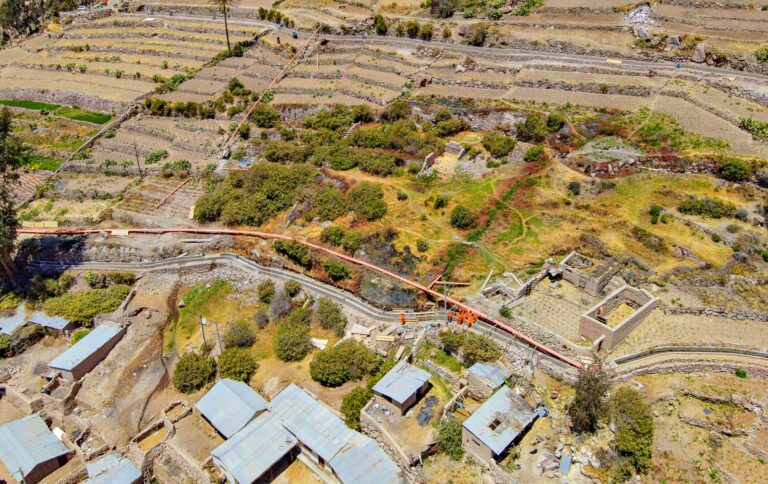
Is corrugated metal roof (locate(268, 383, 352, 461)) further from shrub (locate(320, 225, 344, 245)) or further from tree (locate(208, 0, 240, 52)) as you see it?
tree (locate(208, 0, 240, 52))

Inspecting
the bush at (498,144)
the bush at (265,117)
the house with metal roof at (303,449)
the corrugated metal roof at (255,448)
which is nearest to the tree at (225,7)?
the bush at (265,117)

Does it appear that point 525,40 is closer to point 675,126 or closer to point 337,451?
point 675,126

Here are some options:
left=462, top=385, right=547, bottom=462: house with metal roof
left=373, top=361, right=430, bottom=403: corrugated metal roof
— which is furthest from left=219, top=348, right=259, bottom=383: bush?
left=462, top=385, right=547, bottom=462: house with metal roof

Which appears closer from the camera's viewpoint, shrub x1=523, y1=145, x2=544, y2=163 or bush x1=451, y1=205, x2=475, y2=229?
bush x1=451, y1=205, x2=475, y2=229

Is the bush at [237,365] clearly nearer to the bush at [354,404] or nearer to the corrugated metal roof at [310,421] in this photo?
the corrugated metal roof at [310,421]

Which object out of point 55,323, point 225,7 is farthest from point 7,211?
point 225,7

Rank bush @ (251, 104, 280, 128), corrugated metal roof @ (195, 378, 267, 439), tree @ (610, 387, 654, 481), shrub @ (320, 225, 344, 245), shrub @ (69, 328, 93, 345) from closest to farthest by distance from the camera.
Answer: tree @ (610, 387, 654, 481), corrugated metal roof @ (195, 378, 267, 439), shrub @ (69, 328, 93, 345), shrub @ (320, 225, 344, 245), bush @ (251, 104, 280, 128)

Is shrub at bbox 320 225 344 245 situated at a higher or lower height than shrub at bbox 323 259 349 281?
higher
